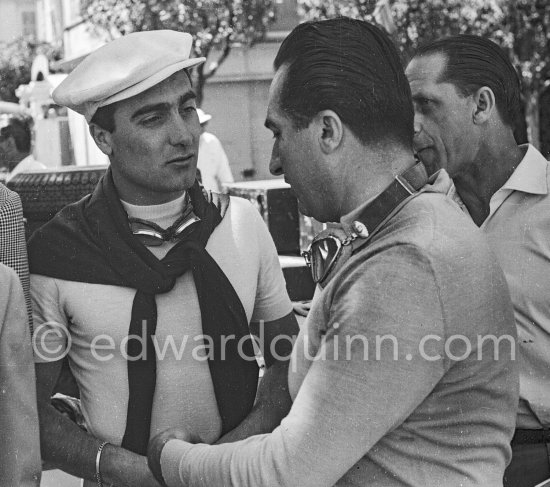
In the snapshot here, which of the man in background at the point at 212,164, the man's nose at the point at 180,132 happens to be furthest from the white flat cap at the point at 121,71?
the man in background at the point at 212,164

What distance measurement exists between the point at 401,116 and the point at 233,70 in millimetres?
23077

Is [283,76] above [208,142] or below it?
above

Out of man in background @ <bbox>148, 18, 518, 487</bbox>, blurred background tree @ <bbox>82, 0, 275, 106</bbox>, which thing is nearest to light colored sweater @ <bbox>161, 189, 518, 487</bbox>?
man in background @ <bbox>148, 18, 518, 487</bbox>

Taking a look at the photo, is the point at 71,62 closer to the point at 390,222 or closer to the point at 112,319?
the point at 112,319

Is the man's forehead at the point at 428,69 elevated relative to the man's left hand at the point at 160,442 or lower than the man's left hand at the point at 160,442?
elevated

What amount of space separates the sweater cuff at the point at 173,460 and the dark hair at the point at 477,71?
57.9 inches

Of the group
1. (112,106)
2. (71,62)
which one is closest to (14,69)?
(71,62)

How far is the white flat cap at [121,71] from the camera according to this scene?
242 centimetres

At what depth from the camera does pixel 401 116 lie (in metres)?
1.86

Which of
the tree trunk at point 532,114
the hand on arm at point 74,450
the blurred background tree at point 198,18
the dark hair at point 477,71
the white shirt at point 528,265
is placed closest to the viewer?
the hand on arm at point 74,450

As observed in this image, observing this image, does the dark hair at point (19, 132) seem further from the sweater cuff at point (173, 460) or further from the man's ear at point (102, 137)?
the sweater cuff at point (173, 460)

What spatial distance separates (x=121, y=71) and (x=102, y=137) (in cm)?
22

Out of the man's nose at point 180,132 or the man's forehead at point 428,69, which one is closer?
the man's nose at point 180,132

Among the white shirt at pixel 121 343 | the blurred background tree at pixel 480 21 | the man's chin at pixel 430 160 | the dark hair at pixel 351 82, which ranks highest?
the dark hair at pixel 351 82
